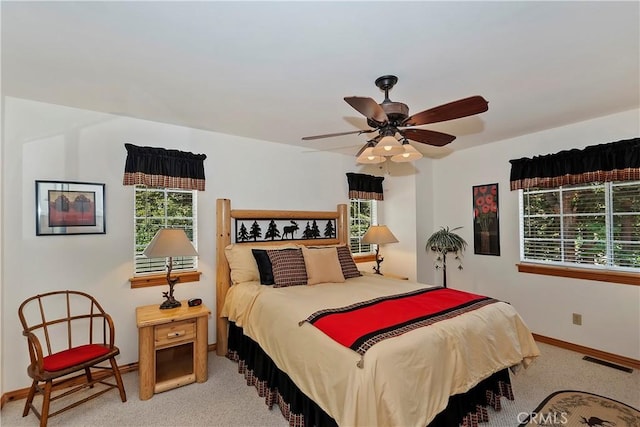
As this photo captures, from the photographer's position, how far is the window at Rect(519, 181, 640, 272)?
124 inches

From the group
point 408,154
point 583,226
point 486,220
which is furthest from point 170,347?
point 583,226

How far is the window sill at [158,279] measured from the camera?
3062mm

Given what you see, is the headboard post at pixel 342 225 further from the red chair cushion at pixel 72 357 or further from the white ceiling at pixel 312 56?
the red chair cushion at pixel 72 357

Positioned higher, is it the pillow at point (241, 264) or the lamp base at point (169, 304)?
the pillow at point (241, 264)

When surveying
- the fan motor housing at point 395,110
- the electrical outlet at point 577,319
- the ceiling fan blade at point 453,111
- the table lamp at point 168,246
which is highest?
the fan motor housing at point 395,110

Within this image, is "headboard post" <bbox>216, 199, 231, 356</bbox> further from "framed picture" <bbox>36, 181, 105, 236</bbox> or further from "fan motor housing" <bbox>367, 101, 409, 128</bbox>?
"fan motor housing" <bbox>367, 101, 409, 128</bbox>

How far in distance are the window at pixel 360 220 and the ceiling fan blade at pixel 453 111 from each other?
2696 millimetres

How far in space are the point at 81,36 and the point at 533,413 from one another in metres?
3.98

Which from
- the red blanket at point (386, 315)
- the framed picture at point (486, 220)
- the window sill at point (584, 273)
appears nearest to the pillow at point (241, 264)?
the red blanket at point (386, 315)

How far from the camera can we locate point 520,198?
3957 millimetres

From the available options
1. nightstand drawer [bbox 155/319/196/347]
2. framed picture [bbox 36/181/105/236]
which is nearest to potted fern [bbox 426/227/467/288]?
nightstand drawer [bbox 155/319/196/347]

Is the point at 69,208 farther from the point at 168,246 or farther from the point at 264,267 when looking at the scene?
the point at 264,267

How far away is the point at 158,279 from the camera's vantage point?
3172 millimetres

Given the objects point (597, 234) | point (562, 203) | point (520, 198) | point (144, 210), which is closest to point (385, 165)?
point (520, 198)
